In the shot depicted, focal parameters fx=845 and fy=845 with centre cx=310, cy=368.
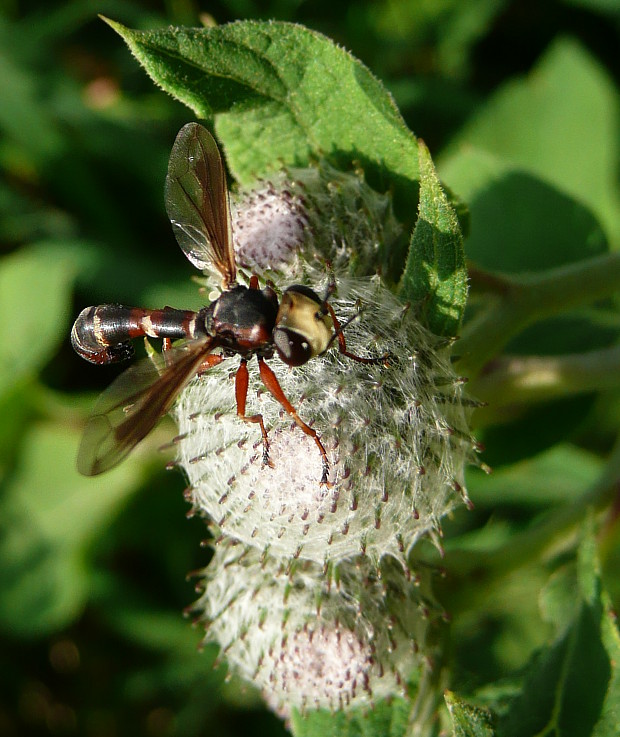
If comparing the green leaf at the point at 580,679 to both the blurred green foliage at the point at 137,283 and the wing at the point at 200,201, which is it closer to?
the wing at the point at 200,201

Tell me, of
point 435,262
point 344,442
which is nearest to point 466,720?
point 344,442

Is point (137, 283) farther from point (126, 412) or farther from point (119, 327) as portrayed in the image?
point (126, 412)

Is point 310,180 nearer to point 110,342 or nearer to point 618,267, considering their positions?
point 110,342

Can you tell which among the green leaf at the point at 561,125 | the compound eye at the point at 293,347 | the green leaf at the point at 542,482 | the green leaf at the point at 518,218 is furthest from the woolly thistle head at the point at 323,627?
the green leaf at the point at 561,125

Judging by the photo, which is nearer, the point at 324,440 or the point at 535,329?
the point at 324,440

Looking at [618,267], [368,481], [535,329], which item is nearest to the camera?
[368,481]

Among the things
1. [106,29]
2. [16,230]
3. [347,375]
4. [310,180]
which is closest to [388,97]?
[310,180]

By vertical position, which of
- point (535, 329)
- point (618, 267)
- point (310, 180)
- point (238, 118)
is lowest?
point (535, 329)
